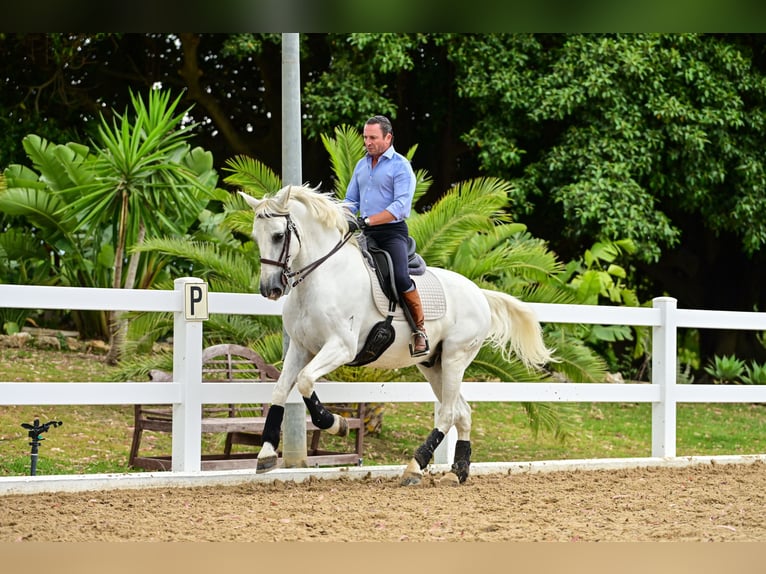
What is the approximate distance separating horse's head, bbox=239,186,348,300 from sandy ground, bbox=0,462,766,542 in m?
1.45

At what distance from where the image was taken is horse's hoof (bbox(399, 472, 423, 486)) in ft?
23.5

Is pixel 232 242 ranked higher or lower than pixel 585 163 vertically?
lower

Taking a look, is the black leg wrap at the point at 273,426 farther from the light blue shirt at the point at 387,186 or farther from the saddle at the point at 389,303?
the light blue shirt at the point at 387,186

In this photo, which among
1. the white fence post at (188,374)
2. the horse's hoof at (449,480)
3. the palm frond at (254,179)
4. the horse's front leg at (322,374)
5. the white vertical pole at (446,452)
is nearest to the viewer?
the horse's front leg at (322,374)

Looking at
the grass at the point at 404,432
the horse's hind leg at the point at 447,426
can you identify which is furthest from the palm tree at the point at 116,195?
the horse's hind leg at the point at 447,426

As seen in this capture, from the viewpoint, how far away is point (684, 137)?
15.2m

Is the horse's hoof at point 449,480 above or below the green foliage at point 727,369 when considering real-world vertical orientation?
below

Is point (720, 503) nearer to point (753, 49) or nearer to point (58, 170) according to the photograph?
point (58, 170)

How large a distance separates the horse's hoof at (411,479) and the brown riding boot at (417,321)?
0.91 m

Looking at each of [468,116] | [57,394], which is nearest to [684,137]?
[468,116]

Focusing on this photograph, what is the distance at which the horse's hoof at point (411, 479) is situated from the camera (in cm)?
718

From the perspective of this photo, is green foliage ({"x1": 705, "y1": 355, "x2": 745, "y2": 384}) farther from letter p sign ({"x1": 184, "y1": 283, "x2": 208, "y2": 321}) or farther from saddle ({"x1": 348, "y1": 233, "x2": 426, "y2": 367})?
letter p sign ({"x1": 184, "y1": 283, "x2": 208, "y2": 321})

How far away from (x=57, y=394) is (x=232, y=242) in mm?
5507

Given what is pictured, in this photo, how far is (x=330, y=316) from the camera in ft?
22.1
